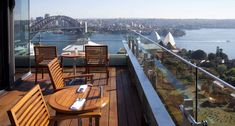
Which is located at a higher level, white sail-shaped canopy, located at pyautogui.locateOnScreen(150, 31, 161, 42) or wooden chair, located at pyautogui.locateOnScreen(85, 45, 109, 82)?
white sail-shaped canopy, located at pyautogui.locateOnScreen(150, 31, 161, 42)

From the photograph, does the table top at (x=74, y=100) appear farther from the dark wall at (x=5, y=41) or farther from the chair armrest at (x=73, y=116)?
the dark wall at (x=5, y=41)

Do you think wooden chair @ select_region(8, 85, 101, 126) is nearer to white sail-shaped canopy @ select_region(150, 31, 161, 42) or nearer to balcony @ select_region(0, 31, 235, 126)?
balcony @ select_region(0, 31, 235, 126)

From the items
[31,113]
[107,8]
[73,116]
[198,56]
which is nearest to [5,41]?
[73,116]

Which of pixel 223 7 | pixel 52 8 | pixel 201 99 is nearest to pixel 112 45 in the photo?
pixel 201 99

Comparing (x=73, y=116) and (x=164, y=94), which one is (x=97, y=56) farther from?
(x=73, y=116)

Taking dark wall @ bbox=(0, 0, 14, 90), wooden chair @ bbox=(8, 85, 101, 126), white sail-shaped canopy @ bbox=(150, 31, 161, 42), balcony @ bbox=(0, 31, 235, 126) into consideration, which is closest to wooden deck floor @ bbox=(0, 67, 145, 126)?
balcony @ bbox=(0, 31, 235, 126)

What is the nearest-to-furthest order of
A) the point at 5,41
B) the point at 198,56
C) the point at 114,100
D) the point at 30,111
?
the point at 30,111
the point at 114,100
the point at 5,41
the point at 198,56

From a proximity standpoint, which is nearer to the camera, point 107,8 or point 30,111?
point 30,111
